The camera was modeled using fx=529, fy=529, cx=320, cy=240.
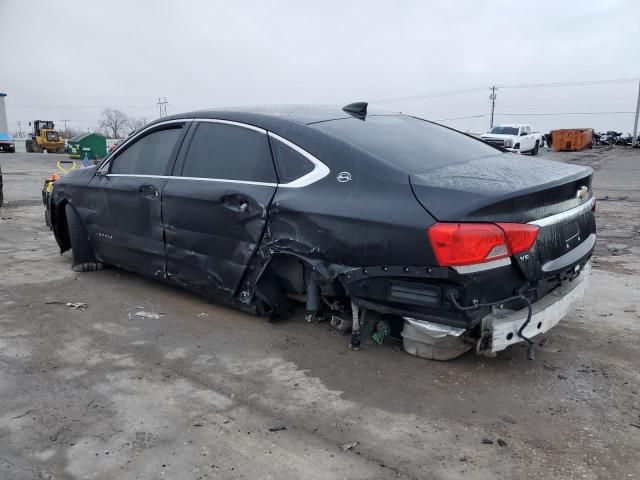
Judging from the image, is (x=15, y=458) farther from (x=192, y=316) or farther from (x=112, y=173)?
(x=112, y=173)

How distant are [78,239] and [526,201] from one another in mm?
4188

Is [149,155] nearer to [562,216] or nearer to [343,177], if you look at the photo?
[343,177]

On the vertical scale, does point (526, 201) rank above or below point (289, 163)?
below

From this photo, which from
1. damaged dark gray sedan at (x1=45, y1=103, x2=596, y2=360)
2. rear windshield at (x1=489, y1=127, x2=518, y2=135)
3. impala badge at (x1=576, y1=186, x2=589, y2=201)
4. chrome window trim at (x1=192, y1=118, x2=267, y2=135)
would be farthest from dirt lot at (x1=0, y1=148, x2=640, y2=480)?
rear windshield at (x1=489, y1=127, x2=518, y2=135)

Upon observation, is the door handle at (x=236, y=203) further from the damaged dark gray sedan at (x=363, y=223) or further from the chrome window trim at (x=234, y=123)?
A: the chrome window trim at (x=234, y=123)

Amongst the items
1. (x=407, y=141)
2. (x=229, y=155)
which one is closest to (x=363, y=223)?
(x=407, y=141)

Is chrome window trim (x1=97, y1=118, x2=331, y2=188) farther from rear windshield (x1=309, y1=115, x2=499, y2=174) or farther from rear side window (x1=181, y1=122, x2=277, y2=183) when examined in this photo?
rear windshield (x1=309, y1=115, x2=499, y2=174)

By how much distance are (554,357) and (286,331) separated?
180cm

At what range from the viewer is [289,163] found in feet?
11.4

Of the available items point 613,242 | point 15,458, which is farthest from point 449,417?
point 613,242

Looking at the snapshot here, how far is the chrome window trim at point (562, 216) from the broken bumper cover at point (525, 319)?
44cm

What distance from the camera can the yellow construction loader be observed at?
4112 cm

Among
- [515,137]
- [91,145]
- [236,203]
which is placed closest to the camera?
[236,203]

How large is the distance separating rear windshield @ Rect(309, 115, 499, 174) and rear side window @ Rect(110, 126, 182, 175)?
4.71 ft
